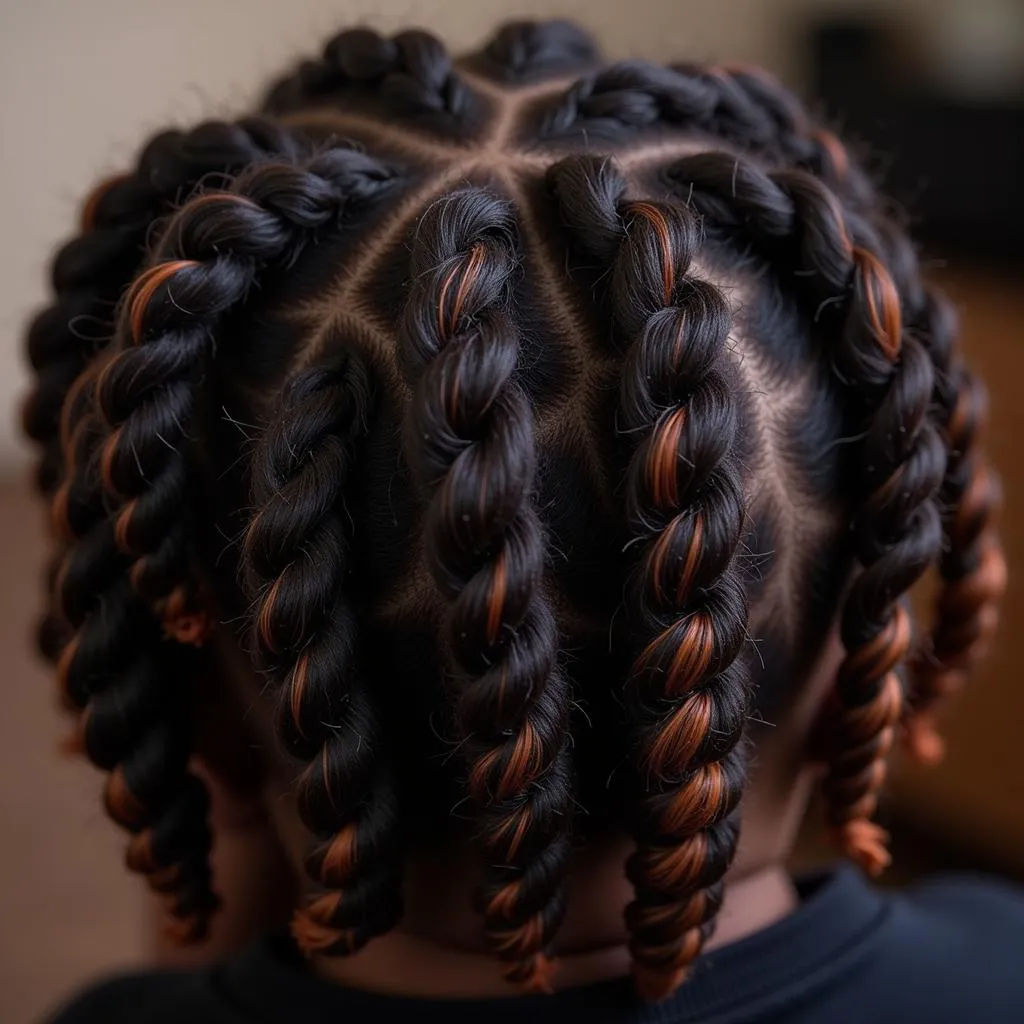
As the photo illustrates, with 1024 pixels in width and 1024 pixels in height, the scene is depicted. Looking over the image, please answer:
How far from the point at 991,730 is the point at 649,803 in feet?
4.01

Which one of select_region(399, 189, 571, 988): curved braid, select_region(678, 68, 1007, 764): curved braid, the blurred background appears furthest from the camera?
the blurred background

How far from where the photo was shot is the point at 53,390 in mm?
747

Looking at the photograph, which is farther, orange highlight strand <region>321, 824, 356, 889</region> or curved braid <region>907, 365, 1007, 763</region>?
curved braid <region>907, 365, 1007, 763</region>

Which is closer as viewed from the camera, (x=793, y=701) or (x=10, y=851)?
(x=793, y=701)

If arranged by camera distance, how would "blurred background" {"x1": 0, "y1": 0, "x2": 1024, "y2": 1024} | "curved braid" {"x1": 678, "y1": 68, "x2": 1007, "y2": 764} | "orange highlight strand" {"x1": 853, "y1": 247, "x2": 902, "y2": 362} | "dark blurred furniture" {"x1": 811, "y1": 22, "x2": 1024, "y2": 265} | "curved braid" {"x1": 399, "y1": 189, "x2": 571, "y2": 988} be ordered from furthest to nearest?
"dark blurred furniture" {"x1": 811, "y1": 22, "x2": 1024, "y2": 265}
"blurred background" {"x1": 0, "y1": 0, "x2": 1024, "y2": 1024}
"curved braid" {"x1": 678, "y1": 68, "x2": 1007, "y2": 764}
"orange highlight strand" {"x1": 853, "y1": 247, "x2": 902, "y2": 362}
"curved braid" {"x1": 399, "y1": 189, "x2": 571, "y2": 988}

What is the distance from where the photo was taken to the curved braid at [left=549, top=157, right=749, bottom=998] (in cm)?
52

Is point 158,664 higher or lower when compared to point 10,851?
higher

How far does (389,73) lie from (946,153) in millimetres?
1313

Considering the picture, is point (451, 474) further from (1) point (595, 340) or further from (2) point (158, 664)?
(2) point (158, 664)

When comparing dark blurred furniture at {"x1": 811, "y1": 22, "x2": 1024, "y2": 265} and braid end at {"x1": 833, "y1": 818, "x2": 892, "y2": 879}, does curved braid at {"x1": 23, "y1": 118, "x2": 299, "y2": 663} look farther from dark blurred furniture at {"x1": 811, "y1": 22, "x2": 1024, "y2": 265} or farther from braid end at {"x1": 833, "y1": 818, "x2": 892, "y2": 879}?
dark blurred furniture at {"x1": 811, "y1": 22, "x2": 1024, "y2": 265}

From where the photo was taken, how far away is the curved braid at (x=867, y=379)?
0.60 metres

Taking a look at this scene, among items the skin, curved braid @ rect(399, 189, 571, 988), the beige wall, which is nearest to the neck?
the skin

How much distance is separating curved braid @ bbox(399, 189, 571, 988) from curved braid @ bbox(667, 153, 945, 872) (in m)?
0.12

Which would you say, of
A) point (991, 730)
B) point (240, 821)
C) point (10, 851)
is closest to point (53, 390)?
point (240, 821)
